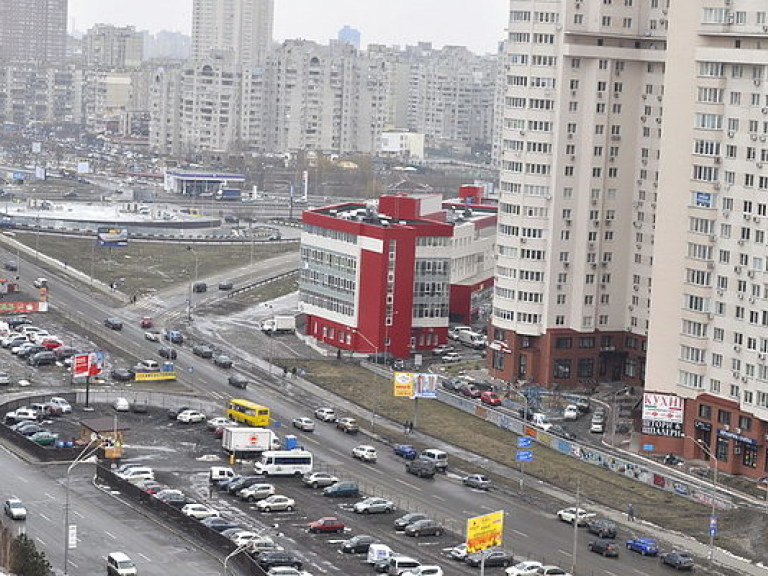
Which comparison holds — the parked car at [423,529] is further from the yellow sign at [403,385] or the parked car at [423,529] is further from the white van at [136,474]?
the yellow sign at [403,385]

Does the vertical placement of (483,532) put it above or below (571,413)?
above

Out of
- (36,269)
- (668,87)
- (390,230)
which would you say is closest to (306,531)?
(668,87)

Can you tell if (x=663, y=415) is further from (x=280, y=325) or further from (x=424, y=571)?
(x=280, y=325)

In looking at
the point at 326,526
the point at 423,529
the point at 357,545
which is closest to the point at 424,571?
the point at 357,545

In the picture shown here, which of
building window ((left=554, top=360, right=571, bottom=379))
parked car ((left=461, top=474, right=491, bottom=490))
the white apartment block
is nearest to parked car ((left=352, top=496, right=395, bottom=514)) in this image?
parked car ((left=461, top=474, right=491, bottom=490))

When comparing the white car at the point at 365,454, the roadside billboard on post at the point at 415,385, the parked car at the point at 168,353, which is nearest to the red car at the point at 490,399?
the roadside billboard on post at the point at 415,385
